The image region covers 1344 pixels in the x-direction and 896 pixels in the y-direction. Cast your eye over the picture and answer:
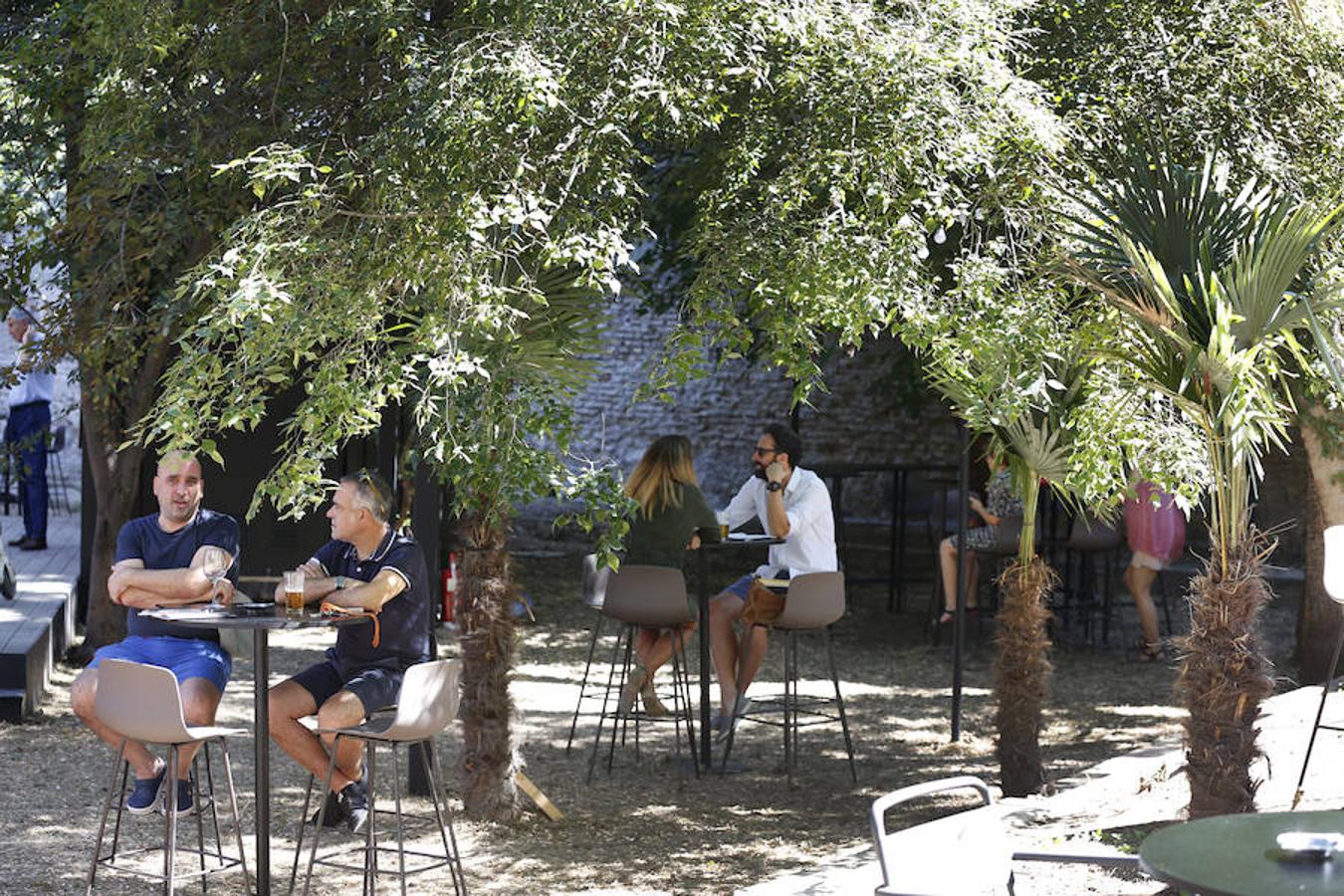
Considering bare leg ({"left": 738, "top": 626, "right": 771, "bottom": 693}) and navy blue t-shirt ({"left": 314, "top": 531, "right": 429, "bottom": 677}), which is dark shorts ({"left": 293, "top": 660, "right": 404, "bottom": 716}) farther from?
bare leg ({"left": 738, "top": 626, "right": 771, "bottom": 693})

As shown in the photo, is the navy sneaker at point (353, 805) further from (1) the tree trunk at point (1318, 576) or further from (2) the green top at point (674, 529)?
(1) the tree trunk at point (1318, 576)

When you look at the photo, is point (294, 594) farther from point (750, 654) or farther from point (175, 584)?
point (750, 654)

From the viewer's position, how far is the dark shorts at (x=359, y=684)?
5.51 meters

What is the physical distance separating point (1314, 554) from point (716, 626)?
3983mm

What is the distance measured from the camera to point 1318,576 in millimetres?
9656

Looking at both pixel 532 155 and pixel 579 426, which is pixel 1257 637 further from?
pixel 532 155

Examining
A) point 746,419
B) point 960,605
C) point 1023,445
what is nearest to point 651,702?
→ point 960,605

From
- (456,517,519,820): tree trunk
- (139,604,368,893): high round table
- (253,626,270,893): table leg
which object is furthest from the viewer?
(456,517,519,820): tree trunk

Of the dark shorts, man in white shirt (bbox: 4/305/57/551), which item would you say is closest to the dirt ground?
Answer: the dark shorts

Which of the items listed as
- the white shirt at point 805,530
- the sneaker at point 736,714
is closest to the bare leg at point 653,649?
the sneaker at point 736,714

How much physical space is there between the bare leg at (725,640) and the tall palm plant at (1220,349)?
10.1 ft

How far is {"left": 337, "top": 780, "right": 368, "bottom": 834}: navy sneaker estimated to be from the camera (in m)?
6.12

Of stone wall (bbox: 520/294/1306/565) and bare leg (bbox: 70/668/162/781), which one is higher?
stone wall (bbox: 520/294/1306/565)

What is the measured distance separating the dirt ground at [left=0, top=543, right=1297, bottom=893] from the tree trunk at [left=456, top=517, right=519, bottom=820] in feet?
0.41
